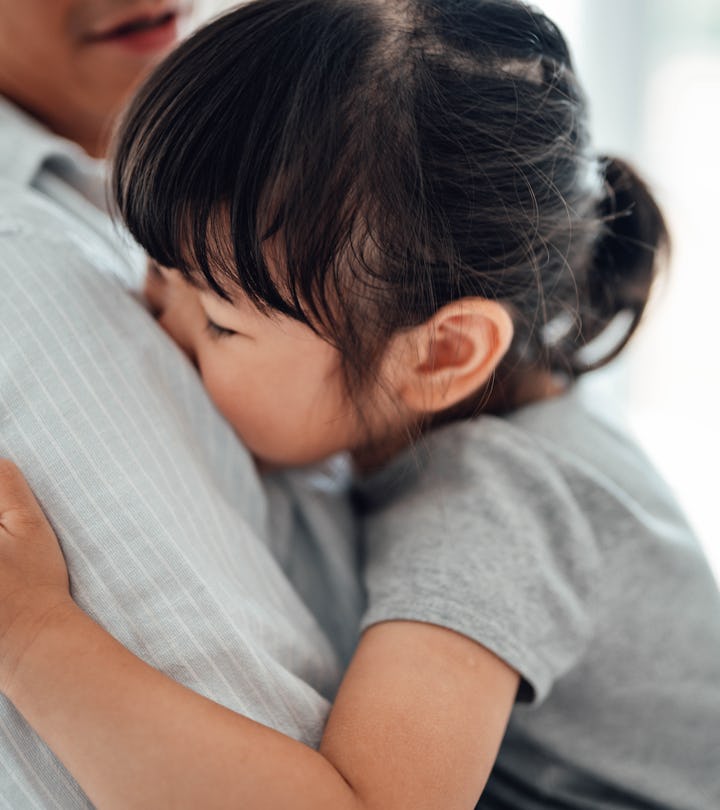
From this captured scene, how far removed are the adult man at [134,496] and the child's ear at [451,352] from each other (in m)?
0.15

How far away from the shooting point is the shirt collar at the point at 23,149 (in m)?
0.74

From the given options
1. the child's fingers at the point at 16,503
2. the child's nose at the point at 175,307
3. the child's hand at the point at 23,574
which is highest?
the child's nose at the point at 175,307

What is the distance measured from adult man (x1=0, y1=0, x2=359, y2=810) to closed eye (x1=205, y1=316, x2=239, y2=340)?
0.04m

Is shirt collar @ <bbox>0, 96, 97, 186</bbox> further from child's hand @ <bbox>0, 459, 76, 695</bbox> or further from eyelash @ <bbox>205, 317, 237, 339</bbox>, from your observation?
child's hand @ <bbox>0, 459, 76, 695</bbox>

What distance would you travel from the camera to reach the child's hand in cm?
50

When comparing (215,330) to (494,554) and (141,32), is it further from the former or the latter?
(141,32)

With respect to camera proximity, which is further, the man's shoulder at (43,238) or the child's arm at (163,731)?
the man's shoulder at (43,238)

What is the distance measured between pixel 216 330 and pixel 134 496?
0.63 feet

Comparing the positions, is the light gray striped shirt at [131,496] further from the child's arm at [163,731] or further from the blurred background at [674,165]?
the blurred background at [674,165]

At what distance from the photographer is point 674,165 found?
1.87 meters

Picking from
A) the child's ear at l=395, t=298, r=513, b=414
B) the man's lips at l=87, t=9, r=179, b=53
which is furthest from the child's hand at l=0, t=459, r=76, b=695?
the man's lips at l=87, t=9, r=179, b=53

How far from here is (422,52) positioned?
2.06 ft

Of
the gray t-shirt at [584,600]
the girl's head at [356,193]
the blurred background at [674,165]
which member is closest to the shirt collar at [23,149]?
the girl's head at [356,193]

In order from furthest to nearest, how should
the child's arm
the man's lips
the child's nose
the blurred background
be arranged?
the blurred background < the man's lips < the child's nose < the child's arm
